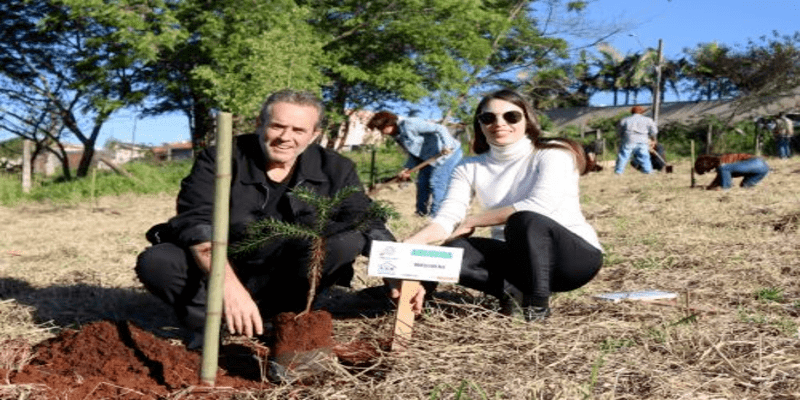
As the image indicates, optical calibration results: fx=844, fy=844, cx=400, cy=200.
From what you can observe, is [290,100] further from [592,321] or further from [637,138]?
[637,138]

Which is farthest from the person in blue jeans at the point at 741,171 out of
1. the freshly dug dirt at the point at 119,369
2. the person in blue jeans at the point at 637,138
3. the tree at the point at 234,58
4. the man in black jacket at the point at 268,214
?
the freshly dug dirt at the point at 119,369

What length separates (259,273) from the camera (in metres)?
3.08

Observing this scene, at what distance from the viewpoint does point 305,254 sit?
290 cm

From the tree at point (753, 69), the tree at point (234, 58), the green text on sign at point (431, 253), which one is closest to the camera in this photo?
the green text on sign at point (431, 253)

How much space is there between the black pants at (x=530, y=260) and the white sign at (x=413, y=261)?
453 millimetres

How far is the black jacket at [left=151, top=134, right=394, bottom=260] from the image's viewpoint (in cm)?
288

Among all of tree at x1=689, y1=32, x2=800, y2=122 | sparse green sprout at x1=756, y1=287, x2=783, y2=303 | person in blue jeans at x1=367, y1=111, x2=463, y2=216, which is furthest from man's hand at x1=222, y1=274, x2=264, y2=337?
tree at x1=689, y1=32, x2=800, y2=122

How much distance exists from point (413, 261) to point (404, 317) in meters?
0.21

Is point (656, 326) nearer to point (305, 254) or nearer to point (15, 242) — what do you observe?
point (305, 254)

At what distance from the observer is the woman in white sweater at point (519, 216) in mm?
3111

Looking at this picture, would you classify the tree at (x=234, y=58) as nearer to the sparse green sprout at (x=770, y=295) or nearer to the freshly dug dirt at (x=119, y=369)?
the sparse green sprout at (x=770, y=295)

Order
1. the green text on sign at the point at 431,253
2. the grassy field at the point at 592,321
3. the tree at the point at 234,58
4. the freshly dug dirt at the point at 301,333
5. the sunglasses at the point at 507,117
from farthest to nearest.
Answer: the tree at the point at 234,58 < the sunglasses at the point at 507,117 < the green text on sign at the point at 431,253 < the freshly dug dirt at the point at 301,333 < the grassy field at the point at 592,321

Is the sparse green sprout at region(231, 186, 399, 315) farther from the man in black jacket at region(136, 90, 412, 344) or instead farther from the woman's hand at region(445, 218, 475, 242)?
the woman's hand at region(445, 218, 475, 242)

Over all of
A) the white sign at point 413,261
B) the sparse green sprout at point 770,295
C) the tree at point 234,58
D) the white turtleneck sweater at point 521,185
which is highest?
the tree at point 234,58
